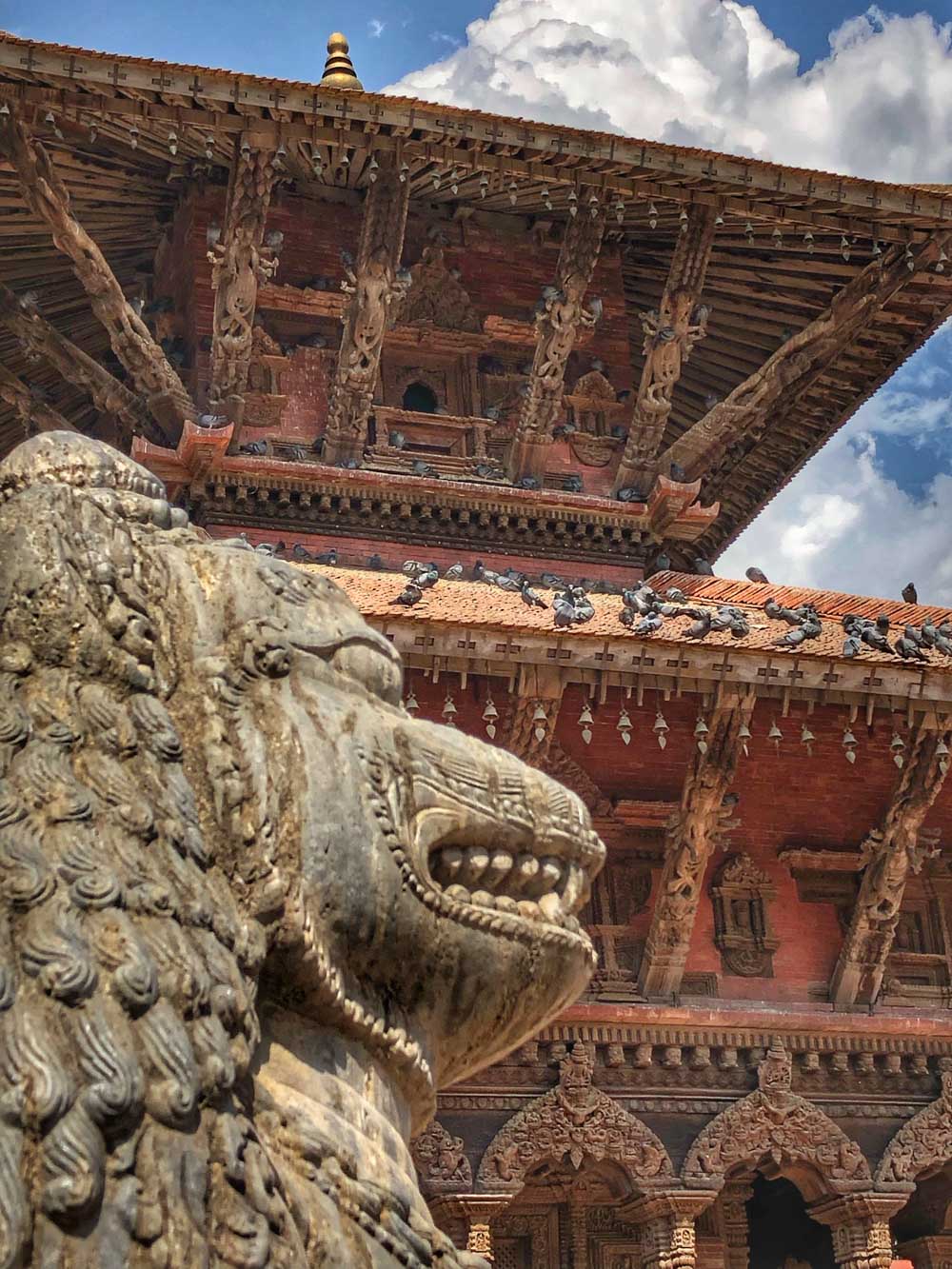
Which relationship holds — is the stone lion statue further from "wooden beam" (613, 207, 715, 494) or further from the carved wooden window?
"wooden beam" (613, 207, 715, 494)

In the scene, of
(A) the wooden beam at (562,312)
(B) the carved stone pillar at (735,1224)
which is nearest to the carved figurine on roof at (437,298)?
(A) the wooden beam at (562,312)

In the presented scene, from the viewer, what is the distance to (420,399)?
1420 centimetres

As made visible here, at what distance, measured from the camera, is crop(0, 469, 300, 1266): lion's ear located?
246 centimetres

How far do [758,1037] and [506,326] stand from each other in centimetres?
642

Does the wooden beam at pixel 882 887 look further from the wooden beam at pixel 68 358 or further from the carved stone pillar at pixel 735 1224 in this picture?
the wooden beam at pixel 68 358

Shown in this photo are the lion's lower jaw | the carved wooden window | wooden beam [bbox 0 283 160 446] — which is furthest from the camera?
wooden beam [bbox 0 283 160 446]

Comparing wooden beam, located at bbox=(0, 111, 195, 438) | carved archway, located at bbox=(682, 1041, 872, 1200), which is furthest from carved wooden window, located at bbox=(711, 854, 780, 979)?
wooden beam, located at bbox=(0, 111, 195, 438)

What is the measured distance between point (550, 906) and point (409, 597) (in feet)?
20.5

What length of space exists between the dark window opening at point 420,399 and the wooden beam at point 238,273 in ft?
6.51

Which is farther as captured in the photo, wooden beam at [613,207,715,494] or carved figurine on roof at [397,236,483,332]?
carved figurine on roof at [397,236,483,332]

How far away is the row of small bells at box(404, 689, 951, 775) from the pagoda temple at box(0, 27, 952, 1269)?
0.13ft

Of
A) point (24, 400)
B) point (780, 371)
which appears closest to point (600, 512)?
point (780, 371)

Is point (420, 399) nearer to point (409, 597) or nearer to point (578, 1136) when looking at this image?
point (409, 597)

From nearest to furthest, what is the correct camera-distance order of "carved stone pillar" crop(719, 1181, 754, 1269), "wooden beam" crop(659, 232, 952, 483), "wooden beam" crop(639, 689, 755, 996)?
"wooden beam" crop(639, 689, 755, 996), "carved stone pillar" crop(719, 1181, 754, 1269), "wooden beam" crop(659, 232, 952, 483)
